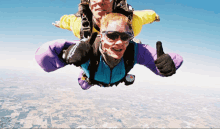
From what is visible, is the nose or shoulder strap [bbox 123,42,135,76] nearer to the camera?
the nose

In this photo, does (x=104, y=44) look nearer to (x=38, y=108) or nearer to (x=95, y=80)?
(x=95, y=80)

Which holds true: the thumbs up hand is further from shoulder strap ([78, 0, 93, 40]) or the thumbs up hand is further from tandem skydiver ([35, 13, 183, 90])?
shoulder strap ([78, 0, 93, 40])

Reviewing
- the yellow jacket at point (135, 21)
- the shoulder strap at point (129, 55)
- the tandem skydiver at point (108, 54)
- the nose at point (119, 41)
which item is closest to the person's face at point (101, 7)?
the tandem skydiver at point (108, 54)

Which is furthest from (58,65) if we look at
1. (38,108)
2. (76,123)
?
(38,108)

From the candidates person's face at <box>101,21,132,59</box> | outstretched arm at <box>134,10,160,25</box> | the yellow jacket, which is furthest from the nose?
outstretched arm at <box>134,10,160,25</box>

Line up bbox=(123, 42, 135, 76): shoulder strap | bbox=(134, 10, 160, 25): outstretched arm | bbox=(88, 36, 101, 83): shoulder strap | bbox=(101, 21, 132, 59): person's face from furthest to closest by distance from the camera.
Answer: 1. bbox=(134, 10, 160, 25): outstretched arm
2. bbox=(123, 42, 135, 76): shoulder strap
3. bbox=(88, 36, 101, 83): shoulder strap
4. bbox=(101, 21, 132, 59): person's face

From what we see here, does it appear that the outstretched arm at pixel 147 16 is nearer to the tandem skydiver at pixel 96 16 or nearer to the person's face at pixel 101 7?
the tandem skydiver at pixel 96 16

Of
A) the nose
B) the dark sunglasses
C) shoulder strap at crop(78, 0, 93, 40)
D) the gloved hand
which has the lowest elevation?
the gloved hand

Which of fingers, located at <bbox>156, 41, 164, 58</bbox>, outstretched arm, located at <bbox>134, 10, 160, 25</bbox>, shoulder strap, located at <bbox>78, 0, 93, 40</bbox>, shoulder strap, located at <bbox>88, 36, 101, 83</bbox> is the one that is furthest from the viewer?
outstretched arm, located at <bbox>134, 10, 160, 25</bbox>
